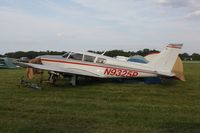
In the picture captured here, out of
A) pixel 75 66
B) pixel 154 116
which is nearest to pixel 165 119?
pixel 154 116

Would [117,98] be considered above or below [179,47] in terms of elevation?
below

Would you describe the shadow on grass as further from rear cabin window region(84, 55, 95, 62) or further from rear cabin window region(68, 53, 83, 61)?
rear cabin window region(68, 53, 83, 61)

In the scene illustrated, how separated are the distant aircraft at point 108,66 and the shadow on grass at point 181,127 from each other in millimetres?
6520

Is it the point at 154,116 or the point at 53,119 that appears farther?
the point at 154,116

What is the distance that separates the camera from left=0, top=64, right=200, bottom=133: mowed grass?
19.6ft

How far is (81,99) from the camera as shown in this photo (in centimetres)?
952

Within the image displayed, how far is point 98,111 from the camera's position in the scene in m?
7.59

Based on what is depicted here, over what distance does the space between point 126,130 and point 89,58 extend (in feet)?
27.2

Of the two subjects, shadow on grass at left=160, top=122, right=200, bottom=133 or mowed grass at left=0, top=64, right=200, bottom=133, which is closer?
shadow on grass at left=160, top=122, right=200, bottom=133

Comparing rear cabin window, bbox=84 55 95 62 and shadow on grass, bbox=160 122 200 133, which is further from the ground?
Result: rear cabin window, bbox=84 55 95 62

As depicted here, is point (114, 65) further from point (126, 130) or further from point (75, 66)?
point (126, 130)

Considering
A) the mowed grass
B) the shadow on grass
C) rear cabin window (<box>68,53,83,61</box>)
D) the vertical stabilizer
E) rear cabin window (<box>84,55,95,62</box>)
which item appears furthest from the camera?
rear cabin window (<box>68,53,83,61</box>)

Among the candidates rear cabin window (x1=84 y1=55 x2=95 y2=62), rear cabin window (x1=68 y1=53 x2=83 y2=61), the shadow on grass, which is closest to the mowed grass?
the shadow on grass

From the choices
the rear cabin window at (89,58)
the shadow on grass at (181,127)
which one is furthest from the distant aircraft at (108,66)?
the shadow on grass at (181,127)
